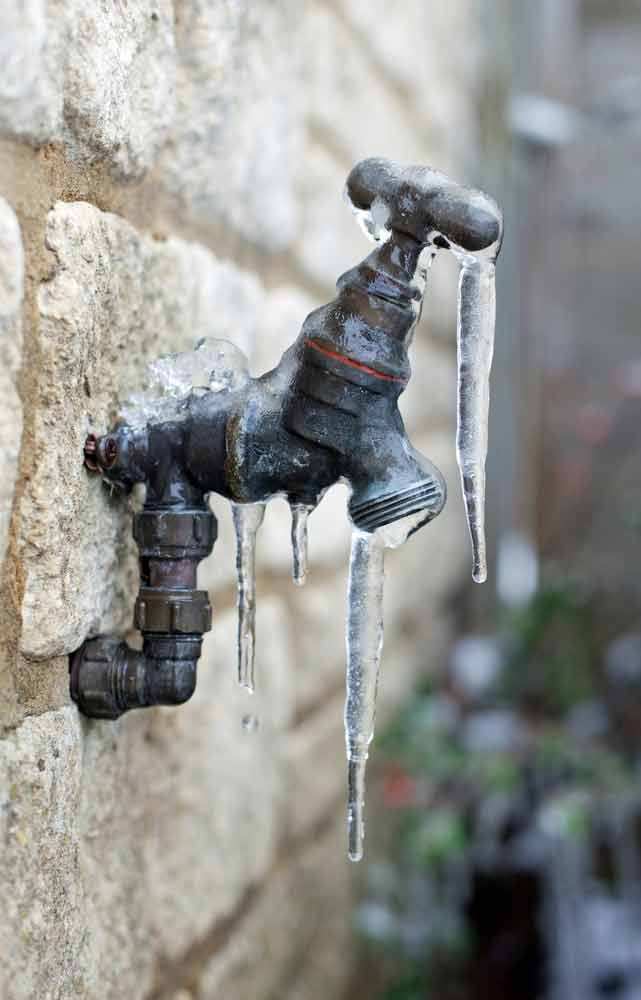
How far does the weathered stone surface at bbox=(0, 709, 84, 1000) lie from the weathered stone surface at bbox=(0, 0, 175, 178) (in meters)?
0.38

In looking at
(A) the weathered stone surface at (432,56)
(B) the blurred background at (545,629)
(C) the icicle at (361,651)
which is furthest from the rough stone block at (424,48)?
(C) the icicle at (361,651)

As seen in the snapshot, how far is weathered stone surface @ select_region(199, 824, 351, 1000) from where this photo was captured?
4.00 feet

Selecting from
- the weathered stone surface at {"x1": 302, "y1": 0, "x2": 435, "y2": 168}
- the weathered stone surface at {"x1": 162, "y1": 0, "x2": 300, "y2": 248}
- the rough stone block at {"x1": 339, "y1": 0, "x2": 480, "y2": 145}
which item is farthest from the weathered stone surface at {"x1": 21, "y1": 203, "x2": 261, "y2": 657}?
the rough stone block at {"x1": 339, "y1": 0, "x2": 480, "y2": 145}

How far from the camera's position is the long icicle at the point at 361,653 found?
0.84m

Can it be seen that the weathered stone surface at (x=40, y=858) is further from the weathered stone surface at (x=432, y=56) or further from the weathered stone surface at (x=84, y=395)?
the weathered stone surface at (x=432, y=56)

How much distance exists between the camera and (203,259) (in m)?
1.05

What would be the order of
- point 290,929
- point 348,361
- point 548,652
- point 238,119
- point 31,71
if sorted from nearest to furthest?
point 31,71 → point 348,361 → point 238,119 → point 290,929 → point 548,652

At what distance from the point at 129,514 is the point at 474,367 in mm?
294

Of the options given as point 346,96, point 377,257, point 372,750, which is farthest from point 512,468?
point 377,257

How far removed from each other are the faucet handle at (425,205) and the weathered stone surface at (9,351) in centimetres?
23

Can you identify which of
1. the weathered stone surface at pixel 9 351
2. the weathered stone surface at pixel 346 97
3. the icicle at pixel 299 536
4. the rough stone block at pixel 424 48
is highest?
the rough stone block at pixel 424 48

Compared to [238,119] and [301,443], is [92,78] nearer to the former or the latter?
[301,443]

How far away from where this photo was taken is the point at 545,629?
2438mm

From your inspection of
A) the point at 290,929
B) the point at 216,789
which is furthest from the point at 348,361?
the point at 290,929
